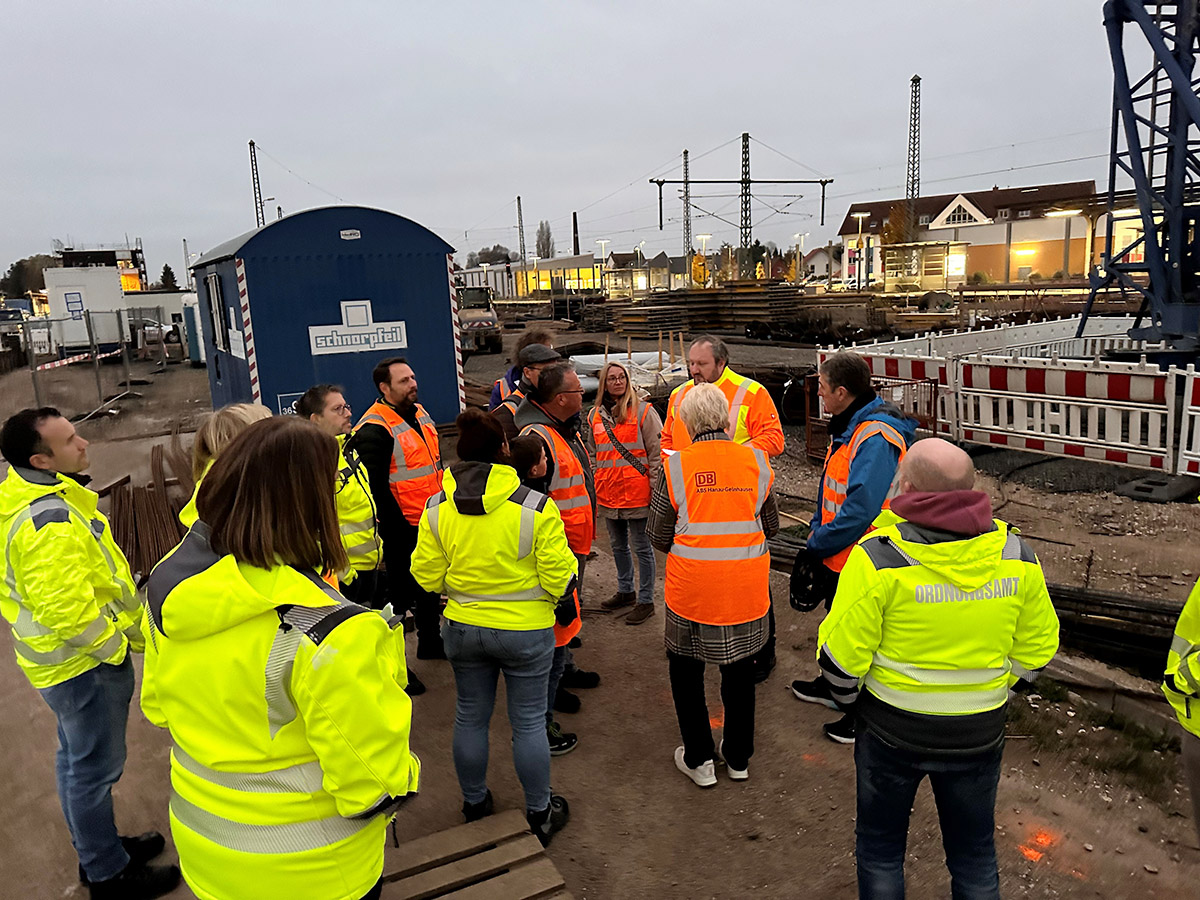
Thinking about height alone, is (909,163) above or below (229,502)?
above

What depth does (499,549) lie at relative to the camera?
3.17 meters

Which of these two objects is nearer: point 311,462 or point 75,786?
point 311,462

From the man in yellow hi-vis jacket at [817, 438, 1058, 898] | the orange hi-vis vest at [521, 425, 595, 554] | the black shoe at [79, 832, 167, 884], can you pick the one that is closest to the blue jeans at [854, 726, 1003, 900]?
the man in yellow hi-vis jacket at [817, 438, 1058, 898]

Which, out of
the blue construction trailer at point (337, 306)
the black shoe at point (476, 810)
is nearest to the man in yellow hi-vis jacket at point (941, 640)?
the black shoe at point (476, 810)

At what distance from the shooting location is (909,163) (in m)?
53.8

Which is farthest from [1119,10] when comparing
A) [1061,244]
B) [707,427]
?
[1061,244]

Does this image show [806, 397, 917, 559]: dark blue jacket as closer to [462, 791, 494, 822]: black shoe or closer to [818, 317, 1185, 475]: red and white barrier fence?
[462, 791, 494, 822]: black shoe

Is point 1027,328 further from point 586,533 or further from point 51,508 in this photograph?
point 51,508

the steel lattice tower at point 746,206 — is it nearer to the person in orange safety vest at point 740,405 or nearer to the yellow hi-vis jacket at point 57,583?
the person in orange safety vest at point 740,405

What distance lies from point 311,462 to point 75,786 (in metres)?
2.20

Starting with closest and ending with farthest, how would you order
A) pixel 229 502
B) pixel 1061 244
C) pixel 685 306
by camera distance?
pixel 229 502 → pixel 685 306 → pixel 1061 244


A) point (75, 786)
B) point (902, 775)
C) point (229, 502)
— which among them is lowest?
point (75, 786)

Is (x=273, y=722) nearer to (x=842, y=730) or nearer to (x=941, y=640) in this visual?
(x=941, y=640)

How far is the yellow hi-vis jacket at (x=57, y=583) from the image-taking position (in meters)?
2.80
